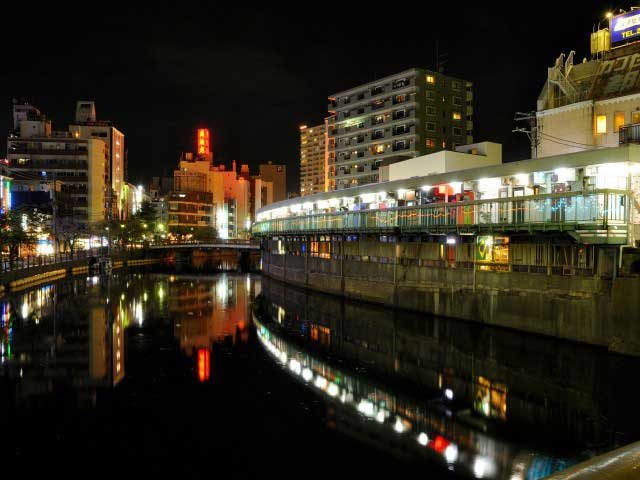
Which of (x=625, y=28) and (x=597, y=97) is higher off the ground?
(x=625, y=28)

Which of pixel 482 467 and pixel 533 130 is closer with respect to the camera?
pixel 482 467

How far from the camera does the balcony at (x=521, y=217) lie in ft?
71.2

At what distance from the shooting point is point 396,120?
73.4 metres

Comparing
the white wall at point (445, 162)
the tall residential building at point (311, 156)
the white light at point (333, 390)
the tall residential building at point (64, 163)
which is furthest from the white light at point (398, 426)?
the tall residential building at point (311, 156)

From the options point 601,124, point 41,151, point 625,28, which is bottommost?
point 601,124

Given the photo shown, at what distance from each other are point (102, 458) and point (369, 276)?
2720cm

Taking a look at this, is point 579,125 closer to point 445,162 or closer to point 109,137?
point 445,162

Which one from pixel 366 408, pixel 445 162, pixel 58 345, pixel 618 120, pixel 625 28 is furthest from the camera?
pixel 445 162

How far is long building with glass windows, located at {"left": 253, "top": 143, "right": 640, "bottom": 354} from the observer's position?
2195 centimetres

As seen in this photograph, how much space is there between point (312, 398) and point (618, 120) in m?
29.1

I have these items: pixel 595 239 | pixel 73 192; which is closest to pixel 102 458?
pixel 595 239

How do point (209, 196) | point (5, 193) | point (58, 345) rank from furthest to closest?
point (209, 196)
point (5, 193)
point (58, 345)

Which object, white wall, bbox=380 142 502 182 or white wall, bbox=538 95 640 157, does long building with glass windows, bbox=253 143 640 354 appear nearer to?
white wall, bbox=380 142 502 182

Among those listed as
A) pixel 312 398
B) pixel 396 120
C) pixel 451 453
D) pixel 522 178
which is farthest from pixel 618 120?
pixel 396 120
